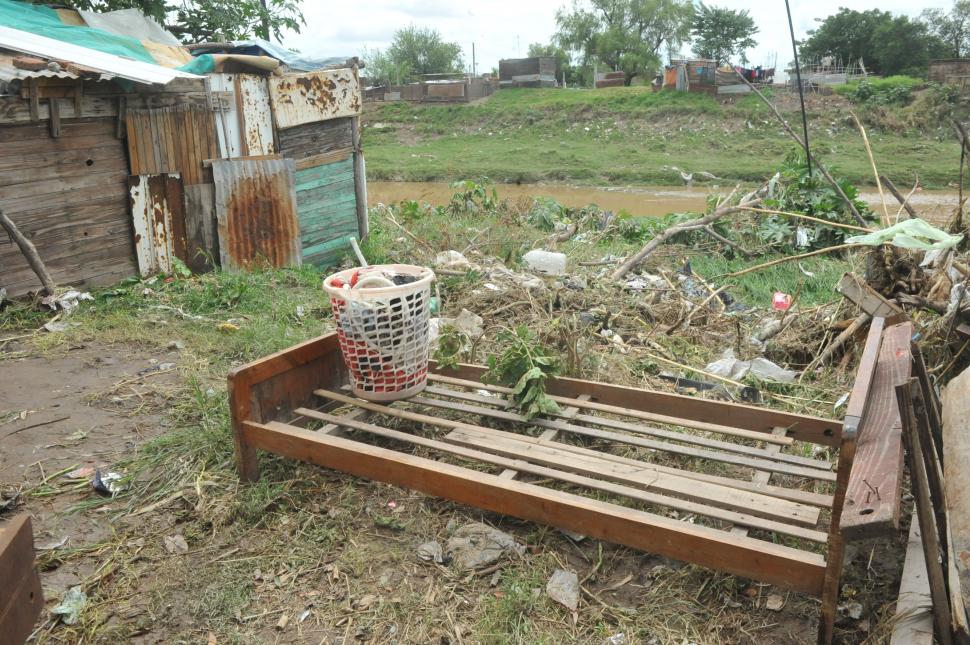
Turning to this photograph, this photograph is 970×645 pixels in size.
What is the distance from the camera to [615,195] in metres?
18.2

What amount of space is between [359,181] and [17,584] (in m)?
7.61

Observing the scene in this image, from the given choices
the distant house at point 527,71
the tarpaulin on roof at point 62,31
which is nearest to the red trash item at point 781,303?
the tarpaulin on roof at point 62,31

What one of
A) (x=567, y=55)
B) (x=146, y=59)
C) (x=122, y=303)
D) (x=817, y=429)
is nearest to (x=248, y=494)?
(x=817, y=429)

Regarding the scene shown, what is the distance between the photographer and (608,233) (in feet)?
30.6

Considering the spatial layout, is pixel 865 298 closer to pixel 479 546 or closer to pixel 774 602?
pixel 774 602

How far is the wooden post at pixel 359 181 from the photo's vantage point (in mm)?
8578

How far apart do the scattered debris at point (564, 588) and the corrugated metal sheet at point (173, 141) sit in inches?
218

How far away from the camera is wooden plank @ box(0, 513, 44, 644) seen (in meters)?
1.31

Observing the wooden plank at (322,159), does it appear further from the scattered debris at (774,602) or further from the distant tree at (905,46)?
the distant tree at (905,46)

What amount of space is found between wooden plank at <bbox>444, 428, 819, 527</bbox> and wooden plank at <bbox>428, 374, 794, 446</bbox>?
0.32 metres

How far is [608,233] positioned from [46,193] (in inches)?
230

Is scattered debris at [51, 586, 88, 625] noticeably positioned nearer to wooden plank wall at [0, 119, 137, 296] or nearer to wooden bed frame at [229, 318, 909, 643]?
wooden bed frame at [229, 318, 909, 643]

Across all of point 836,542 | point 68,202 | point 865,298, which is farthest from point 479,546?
point 68,202

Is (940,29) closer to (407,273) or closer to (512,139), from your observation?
(512,139)
